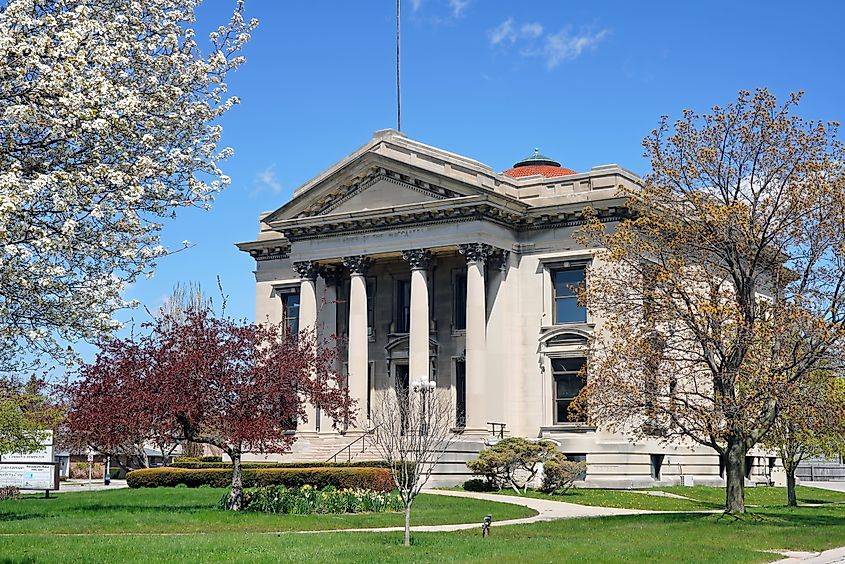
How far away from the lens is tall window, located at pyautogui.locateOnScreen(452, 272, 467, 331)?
52125 mm

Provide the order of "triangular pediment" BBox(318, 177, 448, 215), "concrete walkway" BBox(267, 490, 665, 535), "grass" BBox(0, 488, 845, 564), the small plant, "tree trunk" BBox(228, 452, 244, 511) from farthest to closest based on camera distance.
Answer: "triangular pediment" BBox(318, 177, 448, 215), the small plant, "tree trunk" BBox(228, 452, 244, 511), "concrete walkway" BBox(267, 490, 665, 535), "grass" BBox(0, 488, 845, 564)

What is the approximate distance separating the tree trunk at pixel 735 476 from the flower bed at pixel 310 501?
9.56m

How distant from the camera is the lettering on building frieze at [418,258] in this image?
49.7 metres

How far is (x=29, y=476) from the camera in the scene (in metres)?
40.7

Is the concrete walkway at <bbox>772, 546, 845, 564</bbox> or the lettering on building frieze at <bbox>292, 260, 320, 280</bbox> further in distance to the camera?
the lettering on building frieze at <bbox>292, 260, 320, 280</bbox>

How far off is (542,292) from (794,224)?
69.8 feet

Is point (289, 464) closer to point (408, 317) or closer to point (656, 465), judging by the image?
point (408, 317)

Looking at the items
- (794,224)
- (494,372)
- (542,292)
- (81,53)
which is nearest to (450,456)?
(494,372)

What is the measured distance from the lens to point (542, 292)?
50.0 metres

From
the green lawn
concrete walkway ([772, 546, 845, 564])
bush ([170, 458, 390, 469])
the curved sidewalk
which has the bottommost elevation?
the green lawn

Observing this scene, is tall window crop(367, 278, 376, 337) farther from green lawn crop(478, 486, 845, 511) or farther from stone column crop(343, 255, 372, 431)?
green lawn crop(478, 486, 845, 511)

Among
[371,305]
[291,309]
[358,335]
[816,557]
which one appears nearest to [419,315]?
[358,335]

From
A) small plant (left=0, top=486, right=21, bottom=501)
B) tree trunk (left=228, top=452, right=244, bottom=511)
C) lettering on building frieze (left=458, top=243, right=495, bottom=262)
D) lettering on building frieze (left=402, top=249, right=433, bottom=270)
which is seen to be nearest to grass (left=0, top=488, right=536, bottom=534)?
tree trunk (left=228, top=452, right=244, bottom=511)

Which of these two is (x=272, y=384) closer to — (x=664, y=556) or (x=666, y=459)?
(x=664, y=556)
